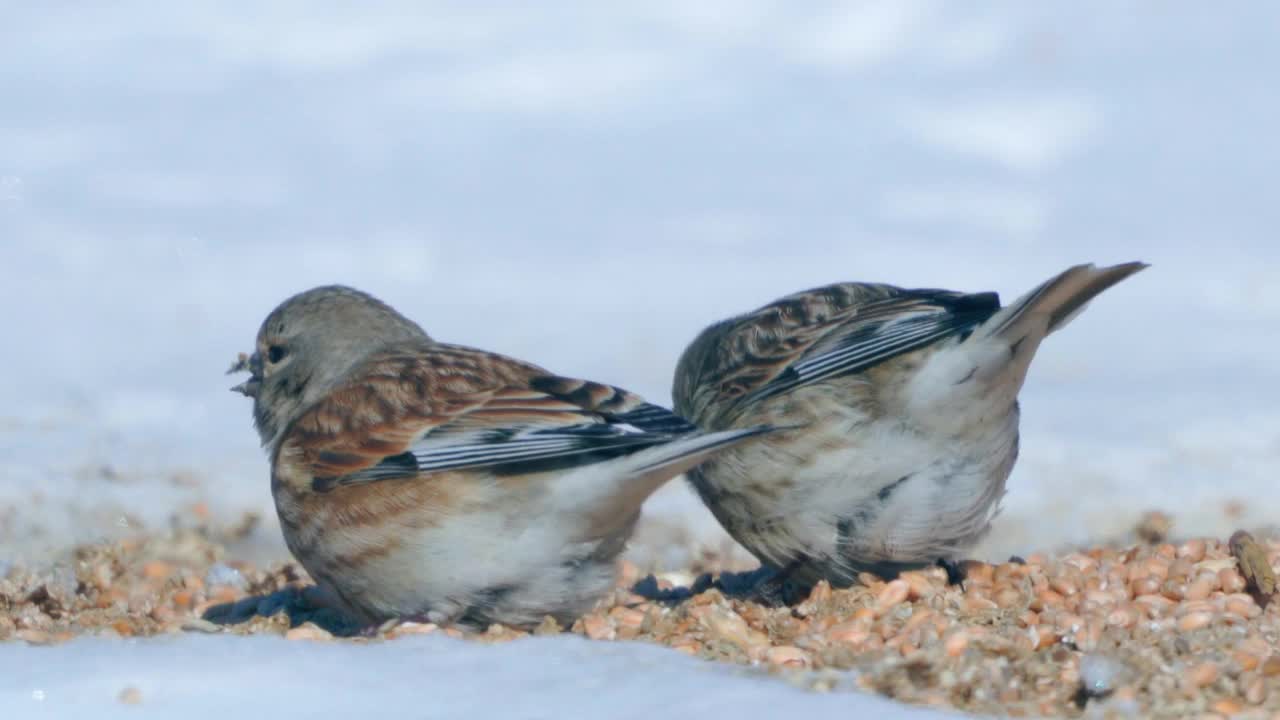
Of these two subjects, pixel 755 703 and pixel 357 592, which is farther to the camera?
pixel 357 592

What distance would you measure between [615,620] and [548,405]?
0.60 meters

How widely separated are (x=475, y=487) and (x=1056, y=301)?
5.39 feet

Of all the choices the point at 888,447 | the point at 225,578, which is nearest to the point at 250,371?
the point at 225,578

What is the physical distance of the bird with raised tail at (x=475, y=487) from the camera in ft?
15.4

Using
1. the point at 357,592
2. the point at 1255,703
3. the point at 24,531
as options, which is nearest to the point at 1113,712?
the point at 1255,703

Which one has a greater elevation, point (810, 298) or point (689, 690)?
point (810, 298)

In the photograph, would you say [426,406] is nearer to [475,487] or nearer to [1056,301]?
[475,487]

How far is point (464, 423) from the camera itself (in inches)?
195

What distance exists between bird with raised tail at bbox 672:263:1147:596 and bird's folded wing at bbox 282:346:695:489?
65 centimetres

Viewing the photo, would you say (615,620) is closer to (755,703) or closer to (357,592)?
(357,592)

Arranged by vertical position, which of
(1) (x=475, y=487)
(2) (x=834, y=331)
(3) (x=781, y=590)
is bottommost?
(3) (x=781, y=590)

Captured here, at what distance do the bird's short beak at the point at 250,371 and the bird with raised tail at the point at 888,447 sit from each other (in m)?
1.44

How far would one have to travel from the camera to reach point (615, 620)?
4.89 metres

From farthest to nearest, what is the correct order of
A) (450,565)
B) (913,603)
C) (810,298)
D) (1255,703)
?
1. (810,298)
2. (913,603)
3. (450,565)
4. (1255,703)
